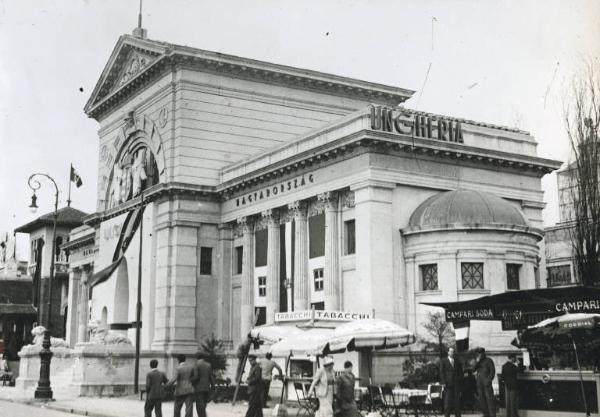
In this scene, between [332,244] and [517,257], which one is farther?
[332,244]

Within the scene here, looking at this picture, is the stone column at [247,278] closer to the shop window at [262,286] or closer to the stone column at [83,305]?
the shop window at [262,286]

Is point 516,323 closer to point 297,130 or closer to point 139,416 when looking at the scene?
point 139,416

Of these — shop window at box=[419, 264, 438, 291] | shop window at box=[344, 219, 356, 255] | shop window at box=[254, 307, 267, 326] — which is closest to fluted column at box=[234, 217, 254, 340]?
shop window at box=[254, 307, 267, 326]

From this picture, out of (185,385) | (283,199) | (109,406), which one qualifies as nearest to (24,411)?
(109,406)

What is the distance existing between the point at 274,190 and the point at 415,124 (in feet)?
29.3

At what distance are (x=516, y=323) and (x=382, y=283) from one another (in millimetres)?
11452

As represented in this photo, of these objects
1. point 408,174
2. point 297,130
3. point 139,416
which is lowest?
point 139,416

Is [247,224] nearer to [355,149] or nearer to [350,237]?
[350,237]

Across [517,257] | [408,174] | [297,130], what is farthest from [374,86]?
[517,257]

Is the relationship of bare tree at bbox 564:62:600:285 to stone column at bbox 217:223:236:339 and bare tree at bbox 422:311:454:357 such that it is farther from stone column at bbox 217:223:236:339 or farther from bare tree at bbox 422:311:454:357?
stone column at bbox 217:223:236:339

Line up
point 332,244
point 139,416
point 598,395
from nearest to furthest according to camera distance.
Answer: point 598,395 → point 139,416 → point 332,244

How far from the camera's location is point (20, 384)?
145ft

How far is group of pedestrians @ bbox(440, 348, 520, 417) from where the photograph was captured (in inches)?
844

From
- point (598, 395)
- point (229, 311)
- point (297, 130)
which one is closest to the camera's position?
point (598, 395)
